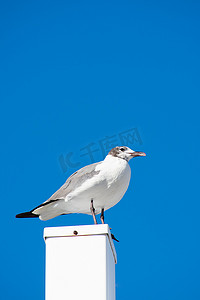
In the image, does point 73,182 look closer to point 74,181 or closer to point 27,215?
point 74,181

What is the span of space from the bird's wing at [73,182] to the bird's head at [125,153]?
18.5 inches

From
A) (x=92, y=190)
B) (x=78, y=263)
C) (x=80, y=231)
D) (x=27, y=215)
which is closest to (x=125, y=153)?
(x=92, y=190)

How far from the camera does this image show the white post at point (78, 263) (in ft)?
18.6

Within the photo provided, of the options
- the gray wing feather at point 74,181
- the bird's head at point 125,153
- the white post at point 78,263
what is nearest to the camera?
the white post at point 78,263

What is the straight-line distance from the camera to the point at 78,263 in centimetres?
582

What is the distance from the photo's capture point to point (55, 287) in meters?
5.72

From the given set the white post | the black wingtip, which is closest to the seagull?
the black wingtip

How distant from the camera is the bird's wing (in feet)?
25.9

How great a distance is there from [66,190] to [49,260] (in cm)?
221

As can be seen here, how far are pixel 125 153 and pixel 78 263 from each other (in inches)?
114

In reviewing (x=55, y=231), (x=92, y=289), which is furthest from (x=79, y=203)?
(x=92, y=289)

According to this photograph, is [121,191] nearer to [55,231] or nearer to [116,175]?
[116,175]

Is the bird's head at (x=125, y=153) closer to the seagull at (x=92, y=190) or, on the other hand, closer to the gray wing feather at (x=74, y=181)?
the seagull at (x=92, y=190)

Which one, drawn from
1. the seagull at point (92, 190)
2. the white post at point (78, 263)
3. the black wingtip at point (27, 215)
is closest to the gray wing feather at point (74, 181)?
the seagull at point (92, 190)
